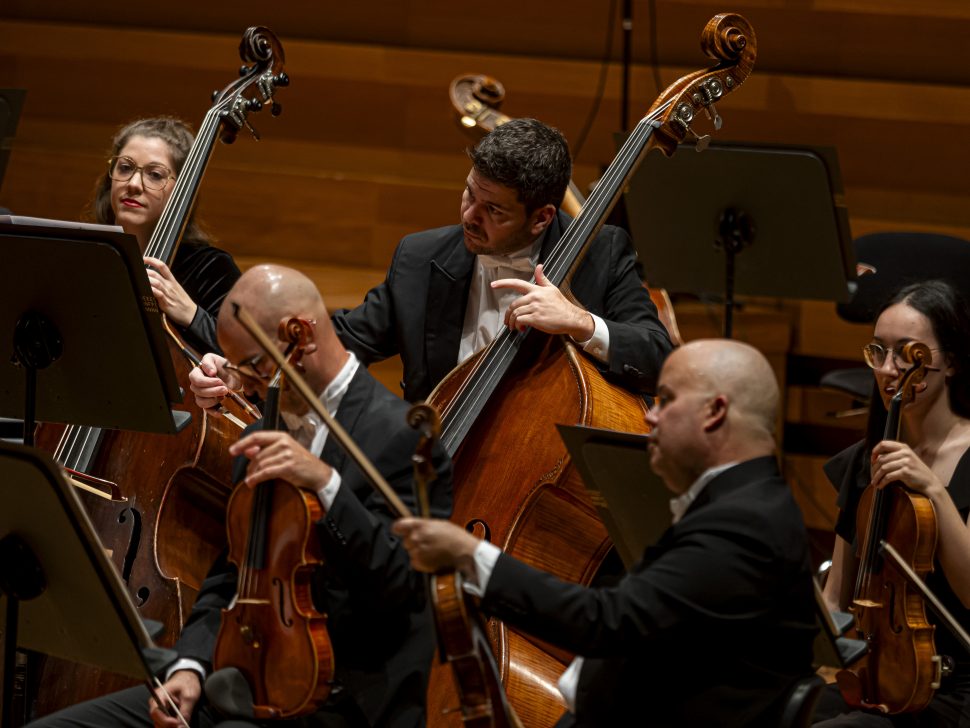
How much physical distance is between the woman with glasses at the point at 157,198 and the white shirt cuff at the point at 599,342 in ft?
3.21

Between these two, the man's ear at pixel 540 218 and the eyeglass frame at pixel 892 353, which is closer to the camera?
the eyeglass frame at pixel 892 353

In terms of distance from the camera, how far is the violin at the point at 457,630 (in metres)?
2.03

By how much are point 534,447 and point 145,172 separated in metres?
1.34

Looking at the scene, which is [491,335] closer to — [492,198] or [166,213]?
[492,198]

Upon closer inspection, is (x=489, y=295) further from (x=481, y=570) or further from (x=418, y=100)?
(x=418, y=100)

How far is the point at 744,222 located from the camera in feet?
12.4

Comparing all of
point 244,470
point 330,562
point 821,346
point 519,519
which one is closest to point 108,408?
point 244,470

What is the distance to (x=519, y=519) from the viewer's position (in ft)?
9.46

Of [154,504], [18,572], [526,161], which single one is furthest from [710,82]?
[18,572]

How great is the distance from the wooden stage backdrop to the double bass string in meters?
2.16

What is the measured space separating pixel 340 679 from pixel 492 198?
122cm

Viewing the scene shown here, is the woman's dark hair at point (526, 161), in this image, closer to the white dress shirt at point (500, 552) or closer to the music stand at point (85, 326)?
the music stand at point (85, 326)

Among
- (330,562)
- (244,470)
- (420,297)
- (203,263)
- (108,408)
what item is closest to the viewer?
(330,562)

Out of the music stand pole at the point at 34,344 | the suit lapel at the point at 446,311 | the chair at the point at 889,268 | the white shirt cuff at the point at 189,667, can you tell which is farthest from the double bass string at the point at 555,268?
the chair at the point at 889,268
